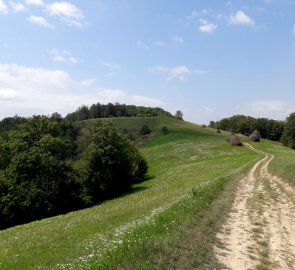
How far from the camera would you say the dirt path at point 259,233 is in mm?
12078

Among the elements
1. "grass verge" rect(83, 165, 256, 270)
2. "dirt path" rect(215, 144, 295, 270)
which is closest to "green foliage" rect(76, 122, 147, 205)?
"dirt path" rect(215, 144, 295, 270)

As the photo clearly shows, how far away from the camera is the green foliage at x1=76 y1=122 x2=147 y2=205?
58.0m

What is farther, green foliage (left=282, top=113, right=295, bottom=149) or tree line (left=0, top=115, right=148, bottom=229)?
green foliage (left=282, top=113, right=295, bottom=149)

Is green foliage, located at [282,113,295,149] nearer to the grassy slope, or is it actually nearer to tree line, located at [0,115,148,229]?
the grassy slope

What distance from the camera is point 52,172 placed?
5359 centimetres

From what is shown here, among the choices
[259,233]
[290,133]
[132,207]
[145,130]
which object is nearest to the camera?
[259,233]

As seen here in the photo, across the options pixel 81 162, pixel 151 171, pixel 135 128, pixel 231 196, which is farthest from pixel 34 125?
pixel 135 128

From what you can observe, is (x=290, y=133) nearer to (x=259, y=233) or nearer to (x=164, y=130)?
(x=164, y=130)

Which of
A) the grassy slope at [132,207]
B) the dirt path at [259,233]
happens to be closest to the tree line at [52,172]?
the grassy slope at [132,207]

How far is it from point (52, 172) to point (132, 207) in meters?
24.5

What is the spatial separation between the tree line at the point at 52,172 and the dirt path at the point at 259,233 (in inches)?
1215

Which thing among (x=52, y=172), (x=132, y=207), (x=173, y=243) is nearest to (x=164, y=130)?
(x=52, y=172)

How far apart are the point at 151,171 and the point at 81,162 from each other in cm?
2321

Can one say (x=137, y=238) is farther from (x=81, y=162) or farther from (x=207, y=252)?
(x=81, y=162)
